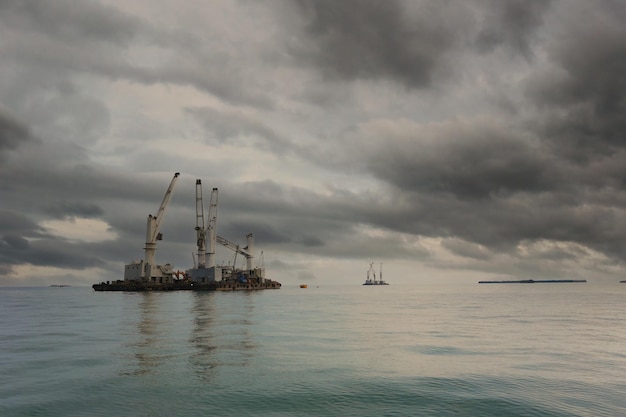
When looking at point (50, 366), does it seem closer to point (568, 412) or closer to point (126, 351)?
point (126, 351)

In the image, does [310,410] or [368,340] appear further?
[368,340]

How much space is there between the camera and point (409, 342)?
139ft

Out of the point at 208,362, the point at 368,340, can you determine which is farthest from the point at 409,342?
the point at 208,362

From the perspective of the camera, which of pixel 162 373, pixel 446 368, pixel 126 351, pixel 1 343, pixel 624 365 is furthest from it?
pixel 1 343

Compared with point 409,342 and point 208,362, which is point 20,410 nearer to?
point 208,362

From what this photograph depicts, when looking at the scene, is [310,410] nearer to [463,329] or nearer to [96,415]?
[96,415]

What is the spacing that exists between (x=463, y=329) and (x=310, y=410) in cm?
3856

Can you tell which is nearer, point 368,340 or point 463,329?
point 368,340

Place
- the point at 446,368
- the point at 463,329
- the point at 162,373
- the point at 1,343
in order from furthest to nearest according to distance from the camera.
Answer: the point at 463,329 → the point at 1,343 → the point at 446,368 → the point at 162,373

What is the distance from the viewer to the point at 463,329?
5428 cm

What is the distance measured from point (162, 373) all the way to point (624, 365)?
103ft

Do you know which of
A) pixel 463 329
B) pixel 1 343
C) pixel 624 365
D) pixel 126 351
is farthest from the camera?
pixel 463 329

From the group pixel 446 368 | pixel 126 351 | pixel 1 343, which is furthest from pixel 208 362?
pixel 1 343

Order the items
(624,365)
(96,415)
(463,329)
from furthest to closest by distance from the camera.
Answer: (463,329), (624,365), (96,415)
